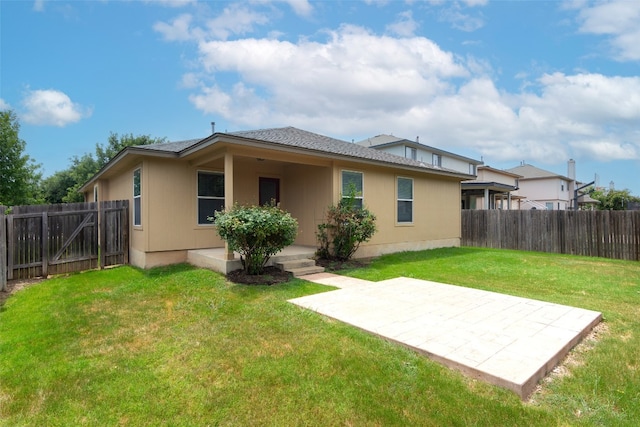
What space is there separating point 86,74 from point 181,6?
7.10 meters

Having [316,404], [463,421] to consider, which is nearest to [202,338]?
[316,404]

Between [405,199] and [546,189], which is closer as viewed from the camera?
[405,199]

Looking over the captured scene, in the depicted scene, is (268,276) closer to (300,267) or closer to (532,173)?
(300,267)

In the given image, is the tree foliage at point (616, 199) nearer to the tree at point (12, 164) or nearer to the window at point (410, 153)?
the window at point (410, 153)

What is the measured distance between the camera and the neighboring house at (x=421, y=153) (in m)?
23.0

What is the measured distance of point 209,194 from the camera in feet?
28.3

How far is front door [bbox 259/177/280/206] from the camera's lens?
10039mm

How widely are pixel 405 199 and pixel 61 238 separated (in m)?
9.56

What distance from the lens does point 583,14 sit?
8516 mm

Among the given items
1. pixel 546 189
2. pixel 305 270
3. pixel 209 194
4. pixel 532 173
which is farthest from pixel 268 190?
pixel 532 173

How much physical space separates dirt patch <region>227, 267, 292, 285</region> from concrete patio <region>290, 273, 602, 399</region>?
111 centimetres

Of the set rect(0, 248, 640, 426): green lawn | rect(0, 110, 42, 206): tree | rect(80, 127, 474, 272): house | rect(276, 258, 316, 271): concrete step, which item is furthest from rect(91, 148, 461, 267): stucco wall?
rect(0, 110, 42, 206): tree

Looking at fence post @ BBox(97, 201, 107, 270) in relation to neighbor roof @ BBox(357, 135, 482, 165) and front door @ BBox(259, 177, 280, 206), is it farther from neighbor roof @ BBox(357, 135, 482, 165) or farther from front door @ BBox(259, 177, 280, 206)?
neighbor roof @ BBox(357, 135, 482, 165)

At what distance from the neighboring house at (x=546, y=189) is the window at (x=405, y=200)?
80.5 feet
